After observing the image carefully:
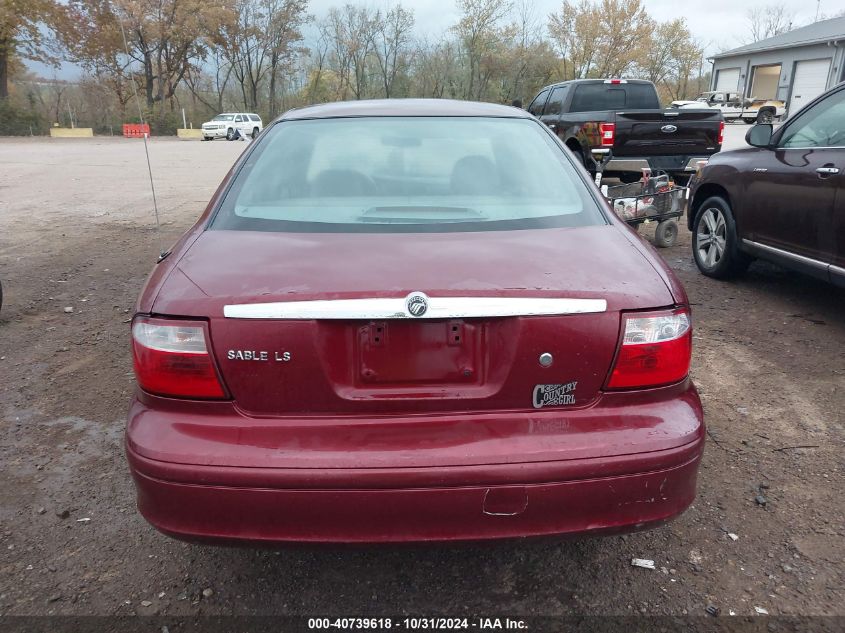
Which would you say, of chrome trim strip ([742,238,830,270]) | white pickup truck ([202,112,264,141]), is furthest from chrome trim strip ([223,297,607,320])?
white pickup truck ([202,112,264,141])

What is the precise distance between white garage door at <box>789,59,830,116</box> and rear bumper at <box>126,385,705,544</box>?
4289cm

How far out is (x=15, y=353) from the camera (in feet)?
14.6

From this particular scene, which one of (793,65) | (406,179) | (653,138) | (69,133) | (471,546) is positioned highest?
(793,65)

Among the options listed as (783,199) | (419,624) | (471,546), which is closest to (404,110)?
(471,546)

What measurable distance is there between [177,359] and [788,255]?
15.3 ft

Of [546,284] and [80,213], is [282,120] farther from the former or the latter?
[80,213]

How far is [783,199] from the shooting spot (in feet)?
16.2

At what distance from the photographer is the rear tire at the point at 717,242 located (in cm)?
570

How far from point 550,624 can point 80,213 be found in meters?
10.3

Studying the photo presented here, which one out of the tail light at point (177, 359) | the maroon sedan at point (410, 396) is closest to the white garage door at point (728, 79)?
the maroon sedan at point (410, 396)

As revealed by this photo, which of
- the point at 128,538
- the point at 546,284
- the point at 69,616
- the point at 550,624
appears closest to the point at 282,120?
the point at 546,284

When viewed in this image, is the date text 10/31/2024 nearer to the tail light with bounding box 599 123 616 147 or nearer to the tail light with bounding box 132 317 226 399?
the tail light with bounding box 132 317 226 399

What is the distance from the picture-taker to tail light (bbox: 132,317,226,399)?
6.05ft

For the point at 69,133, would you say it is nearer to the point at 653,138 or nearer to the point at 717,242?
the point at 653,138
